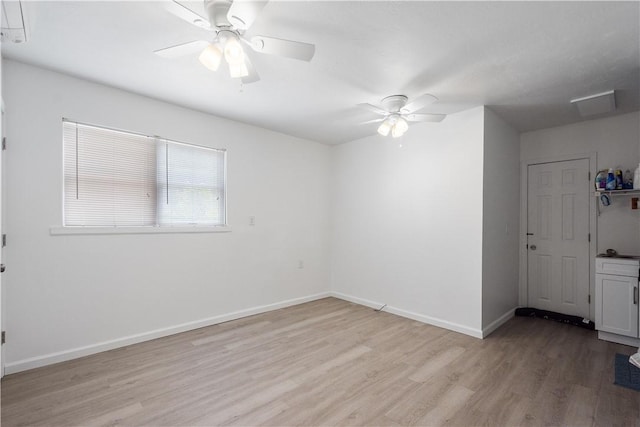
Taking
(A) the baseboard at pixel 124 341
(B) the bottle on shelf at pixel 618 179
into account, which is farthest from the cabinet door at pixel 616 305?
(A) the baseboard at pixel 124 341

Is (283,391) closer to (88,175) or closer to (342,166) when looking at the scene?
(88,175)

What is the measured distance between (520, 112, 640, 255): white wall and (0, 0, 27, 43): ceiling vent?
5431 mm

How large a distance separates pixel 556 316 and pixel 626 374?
1.44 meters

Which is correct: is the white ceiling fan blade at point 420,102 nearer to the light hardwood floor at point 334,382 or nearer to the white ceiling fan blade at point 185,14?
the white ceiling fan blade at point 185,14

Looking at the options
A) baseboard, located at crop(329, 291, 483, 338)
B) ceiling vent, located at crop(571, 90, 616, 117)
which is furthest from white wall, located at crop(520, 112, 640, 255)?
baseboard, located at crop(329, 291, 483, 338)

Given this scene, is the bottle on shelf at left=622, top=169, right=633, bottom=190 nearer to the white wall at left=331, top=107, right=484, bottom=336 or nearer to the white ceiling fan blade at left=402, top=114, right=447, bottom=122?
the white wall at left=331, top=107, right=484, bottom=336

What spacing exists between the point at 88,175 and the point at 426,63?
3244 mm

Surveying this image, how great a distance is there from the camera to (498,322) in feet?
12.0

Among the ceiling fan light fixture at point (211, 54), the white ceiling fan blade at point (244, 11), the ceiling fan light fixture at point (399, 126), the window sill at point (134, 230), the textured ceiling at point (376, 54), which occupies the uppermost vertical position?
the textured ceiling at point (376, 54)

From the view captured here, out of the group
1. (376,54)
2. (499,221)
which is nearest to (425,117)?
(376,54)

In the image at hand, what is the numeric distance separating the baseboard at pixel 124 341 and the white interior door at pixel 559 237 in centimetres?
365

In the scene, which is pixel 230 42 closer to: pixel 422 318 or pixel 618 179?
pixel 422 318

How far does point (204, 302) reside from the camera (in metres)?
3.58

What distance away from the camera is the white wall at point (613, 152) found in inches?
136
